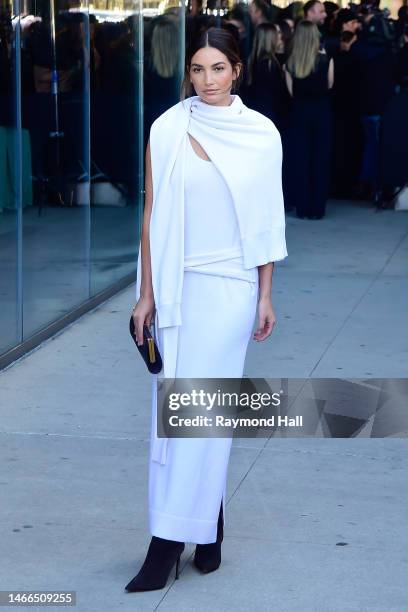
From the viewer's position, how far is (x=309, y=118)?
1288cm

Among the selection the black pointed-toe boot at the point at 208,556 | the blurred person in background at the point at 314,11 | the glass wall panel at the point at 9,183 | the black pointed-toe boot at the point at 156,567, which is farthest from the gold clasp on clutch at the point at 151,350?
the blurred person in background at the point at 314,11

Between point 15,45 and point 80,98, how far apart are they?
1357mm

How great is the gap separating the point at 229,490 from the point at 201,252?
1.43 m

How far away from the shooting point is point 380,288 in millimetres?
9453

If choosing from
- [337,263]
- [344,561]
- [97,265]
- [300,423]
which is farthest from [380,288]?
[344,561]

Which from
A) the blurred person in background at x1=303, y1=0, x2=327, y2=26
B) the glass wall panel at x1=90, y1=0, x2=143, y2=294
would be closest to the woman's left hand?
the glass wall panel at x1=90, y1=0, x2=143, y2=294

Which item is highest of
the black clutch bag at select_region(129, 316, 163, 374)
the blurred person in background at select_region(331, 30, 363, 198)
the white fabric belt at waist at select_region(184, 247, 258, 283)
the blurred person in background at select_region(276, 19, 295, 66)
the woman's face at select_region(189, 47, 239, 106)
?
the woman's face at select_region(189, 47, 239, 106)

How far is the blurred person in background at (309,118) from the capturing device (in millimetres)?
12641

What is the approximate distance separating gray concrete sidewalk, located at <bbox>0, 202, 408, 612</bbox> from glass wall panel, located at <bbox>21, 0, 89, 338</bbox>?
308mm

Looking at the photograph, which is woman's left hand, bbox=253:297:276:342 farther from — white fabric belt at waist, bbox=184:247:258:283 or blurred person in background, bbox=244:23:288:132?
blurred person in background, bbox=244:23:288:132

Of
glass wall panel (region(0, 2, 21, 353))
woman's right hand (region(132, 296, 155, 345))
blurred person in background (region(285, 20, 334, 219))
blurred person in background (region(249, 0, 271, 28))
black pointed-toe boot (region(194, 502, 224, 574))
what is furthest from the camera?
blurred person in background (region(249, 0, 271, 28))

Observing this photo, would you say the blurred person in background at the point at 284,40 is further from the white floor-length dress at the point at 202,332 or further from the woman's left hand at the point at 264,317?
the white floor-length dress at the point at 202,332

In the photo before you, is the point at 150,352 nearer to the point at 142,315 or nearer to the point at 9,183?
the point at 142,315

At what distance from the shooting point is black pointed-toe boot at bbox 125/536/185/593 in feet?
13.5
